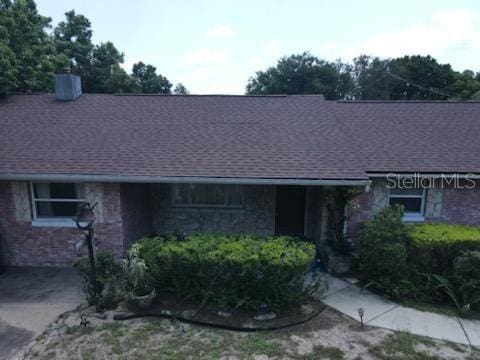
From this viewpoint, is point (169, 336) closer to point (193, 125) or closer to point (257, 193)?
point (257, 193)

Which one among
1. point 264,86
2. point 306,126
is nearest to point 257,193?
point 306,126

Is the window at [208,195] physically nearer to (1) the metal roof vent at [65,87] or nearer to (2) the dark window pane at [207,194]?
(2) the dark window pane at [207,194]

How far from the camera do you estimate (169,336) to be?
4941mm

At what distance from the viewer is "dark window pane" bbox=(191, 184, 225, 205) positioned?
→ 9164 mm

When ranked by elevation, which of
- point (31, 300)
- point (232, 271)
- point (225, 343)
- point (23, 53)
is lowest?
point (31, 300)

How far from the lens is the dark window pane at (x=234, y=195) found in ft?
30.0

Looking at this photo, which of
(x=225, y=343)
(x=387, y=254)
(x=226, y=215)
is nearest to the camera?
(x=225, y=343)

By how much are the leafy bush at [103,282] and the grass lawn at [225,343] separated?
0.41 m

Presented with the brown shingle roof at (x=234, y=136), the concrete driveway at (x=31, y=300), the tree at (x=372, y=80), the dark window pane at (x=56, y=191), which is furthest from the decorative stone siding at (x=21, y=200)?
the tree at (x=372, y=80)

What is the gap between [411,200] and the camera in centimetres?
825

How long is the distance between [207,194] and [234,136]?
1.81m

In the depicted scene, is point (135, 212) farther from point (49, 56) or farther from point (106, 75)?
point (106, 75)

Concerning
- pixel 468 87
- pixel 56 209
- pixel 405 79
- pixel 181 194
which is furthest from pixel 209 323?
pixel 405 79

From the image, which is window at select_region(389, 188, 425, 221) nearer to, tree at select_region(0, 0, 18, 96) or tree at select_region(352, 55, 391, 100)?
tree at select_region(0, 0, 18, 96)
